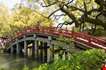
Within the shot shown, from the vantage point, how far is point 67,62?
55.0 feet

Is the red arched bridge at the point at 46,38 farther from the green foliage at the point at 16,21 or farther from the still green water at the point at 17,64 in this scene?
the green foliage at the point at 16,21

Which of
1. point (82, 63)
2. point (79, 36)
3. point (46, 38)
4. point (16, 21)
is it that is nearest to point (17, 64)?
point (46, 38)

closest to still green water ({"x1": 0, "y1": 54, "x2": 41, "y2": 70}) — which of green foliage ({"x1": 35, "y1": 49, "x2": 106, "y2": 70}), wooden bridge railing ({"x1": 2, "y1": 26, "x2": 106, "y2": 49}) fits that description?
wooden bridge railing ({"x1": 2, "y1": 26, "x2": 106, "y2": 49})

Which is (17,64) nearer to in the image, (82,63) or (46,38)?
(46,38)

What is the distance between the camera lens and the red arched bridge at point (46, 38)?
1117 inches

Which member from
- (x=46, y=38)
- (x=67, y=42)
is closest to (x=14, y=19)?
(x=46, y=38)

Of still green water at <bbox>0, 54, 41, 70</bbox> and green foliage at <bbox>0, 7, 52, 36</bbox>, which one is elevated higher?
green foliage at <bbox>0, 7, 52, 36</bbox>

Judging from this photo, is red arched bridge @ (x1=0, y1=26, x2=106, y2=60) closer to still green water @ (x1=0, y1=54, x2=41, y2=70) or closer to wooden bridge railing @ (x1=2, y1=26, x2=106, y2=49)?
wooden bridge railing @ (x1=2, y1=26, x2=106, y2=49)

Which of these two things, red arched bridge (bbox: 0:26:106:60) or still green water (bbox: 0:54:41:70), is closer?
red arched bridge (bbox: 0:26:106:60)

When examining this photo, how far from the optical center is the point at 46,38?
39031mm

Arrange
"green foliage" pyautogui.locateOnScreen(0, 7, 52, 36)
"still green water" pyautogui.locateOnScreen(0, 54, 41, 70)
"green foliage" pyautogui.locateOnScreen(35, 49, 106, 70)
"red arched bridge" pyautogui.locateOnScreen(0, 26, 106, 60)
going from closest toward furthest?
"green foliage" pyautogui.locateOnScreen(35, 49, 106, 70) → "red arched bridge" pyautogui.locateOnScreen(0, 26, 106, 60) → "still green water" pyautogui.locateOnScreen(0, 54, 41, 70) → "green foliage" pyautogui.locateOnScreen(0, 7, 52, 36)

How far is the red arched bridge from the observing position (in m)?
28.4

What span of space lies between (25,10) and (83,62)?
27.4 metres

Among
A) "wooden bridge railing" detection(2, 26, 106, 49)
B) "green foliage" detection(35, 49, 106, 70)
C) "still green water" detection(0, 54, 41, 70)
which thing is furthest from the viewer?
"still green water" detection(0, 54, 41, 70)
